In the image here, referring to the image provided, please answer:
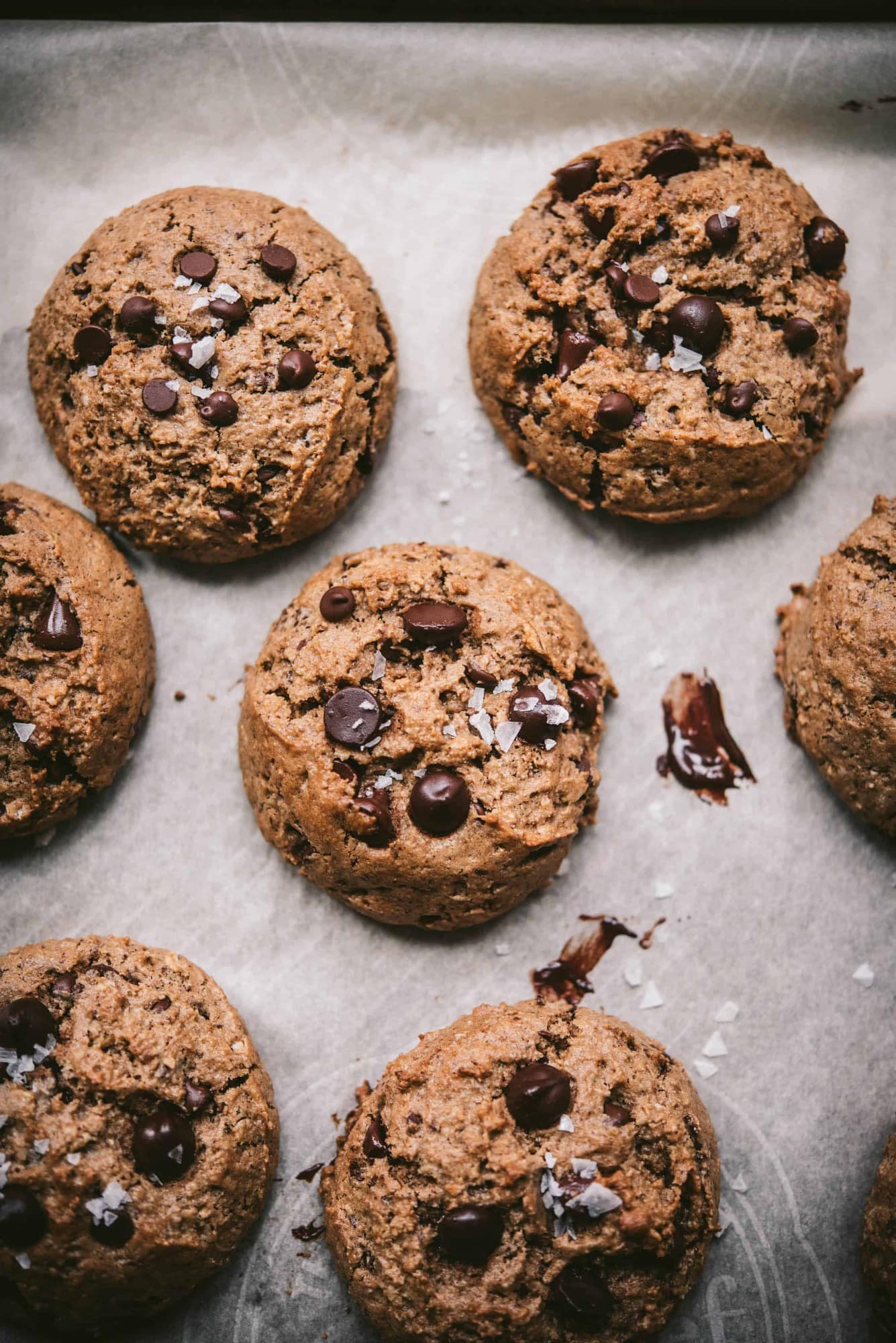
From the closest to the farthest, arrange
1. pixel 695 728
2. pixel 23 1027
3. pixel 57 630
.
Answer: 1. pixel 23 1027
2. pixel 57 630
3. pixel 695 728

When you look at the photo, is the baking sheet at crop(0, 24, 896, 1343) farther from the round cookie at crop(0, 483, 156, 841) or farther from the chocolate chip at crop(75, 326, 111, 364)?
the chocolate chip at crop(75, 326, 111, 364)

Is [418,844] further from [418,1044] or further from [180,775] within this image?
[180,775]

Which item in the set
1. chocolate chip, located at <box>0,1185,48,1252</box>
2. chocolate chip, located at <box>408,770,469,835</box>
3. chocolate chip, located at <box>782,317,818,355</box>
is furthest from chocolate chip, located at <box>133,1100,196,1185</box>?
chocolate chip, located at <box>782,317,818,355</box>

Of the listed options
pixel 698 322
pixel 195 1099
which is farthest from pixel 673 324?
pixel 195 1099

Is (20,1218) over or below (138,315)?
below

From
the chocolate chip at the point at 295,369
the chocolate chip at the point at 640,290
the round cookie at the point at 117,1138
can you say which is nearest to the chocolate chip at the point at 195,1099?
the round cookie at the point at 117,1138

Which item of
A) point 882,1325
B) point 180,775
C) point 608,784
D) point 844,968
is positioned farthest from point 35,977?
point 882,1325

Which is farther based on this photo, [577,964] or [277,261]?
[577,964]

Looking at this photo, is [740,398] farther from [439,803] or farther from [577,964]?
[577,964]
